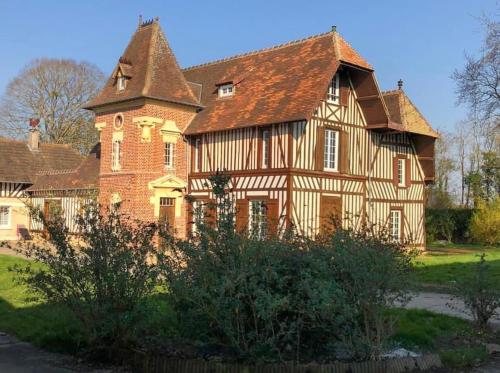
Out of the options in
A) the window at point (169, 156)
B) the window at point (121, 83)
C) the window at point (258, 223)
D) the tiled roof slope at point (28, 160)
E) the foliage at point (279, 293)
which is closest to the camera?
the foliage at point (279, 293)

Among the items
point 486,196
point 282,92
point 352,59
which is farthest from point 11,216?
point 486,196

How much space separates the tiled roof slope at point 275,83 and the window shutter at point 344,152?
251 cm

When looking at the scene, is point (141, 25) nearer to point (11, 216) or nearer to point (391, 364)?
point (11, 216)

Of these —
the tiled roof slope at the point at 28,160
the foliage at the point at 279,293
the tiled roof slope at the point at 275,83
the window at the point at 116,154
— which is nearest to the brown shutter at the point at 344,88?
the tiled roof slope at the point at 275,83

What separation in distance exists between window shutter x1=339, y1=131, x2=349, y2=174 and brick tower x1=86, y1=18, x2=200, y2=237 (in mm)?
5847

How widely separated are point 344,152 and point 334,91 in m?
2.26

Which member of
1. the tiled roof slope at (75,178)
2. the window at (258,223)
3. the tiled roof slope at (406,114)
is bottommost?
the window at (258,223)

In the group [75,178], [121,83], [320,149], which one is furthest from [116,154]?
[320,149]

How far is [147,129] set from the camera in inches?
811

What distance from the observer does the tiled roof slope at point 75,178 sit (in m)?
24.3

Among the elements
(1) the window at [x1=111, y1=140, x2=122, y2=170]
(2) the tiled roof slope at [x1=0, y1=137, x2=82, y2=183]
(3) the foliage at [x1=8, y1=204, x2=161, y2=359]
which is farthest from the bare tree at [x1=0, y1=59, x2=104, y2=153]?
(3) the foliage at [x1=8, y1=204, x2=161, y2=359]

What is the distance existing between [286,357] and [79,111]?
36323mm

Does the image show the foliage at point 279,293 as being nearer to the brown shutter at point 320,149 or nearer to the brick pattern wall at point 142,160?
the brown shutter at point 320,149

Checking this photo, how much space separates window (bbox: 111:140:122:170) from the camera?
21673mm
